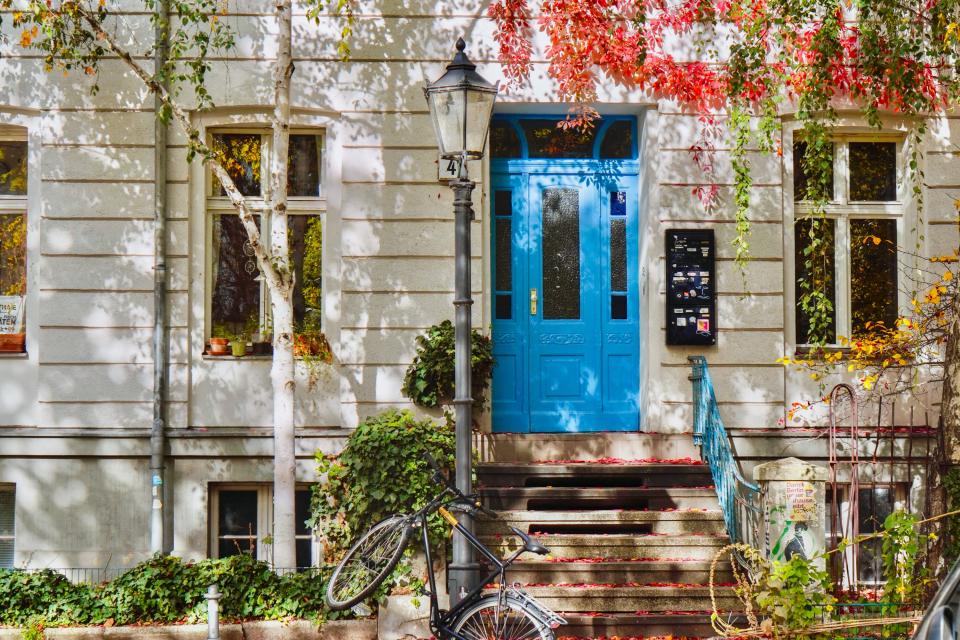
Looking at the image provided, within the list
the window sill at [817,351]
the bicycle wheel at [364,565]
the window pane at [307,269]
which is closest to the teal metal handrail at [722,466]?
the window sill at [817,351]

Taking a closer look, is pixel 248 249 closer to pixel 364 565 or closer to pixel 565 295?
pixel 565 295

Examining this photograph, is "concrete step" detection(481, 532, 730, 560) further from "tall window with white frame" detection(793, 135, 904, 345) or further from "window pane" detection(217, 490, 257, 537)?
"tall window with white frame" detection(793, 135, 904, 345)

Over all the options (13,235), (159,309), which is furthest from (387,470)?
(13,235)

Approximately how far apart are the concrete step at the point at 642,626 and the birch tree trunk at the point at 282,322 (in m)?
2.52

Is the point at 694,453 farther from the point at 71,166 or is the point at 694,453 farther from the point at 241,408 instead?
the point at 71,166

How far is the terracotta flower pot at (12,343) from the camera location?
34.6 feet

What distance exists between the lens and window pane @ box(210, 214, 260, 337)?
421 inches

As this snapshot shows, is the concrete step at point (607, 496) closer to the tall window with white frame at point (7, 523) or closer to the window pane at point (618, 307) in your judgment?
the window pane at point (618, 307)

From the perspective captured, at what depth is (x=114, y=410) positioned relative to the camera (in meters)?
10.4

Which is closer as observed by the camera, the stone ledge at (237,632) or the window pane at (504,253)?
the stone ledge at (237,632)

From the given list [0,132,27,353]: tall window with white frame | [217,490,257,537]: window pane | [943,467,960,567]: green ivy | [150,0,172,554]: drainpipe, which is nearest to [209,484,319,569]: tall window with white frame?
[217,490,257,537]: window pane

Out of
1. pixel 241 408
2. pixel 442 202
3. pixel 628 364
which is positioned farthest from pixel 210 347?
pixel 628 364

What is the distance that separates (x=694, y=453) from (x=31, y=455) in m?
6.17

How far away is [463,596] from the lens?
7.55 metres
